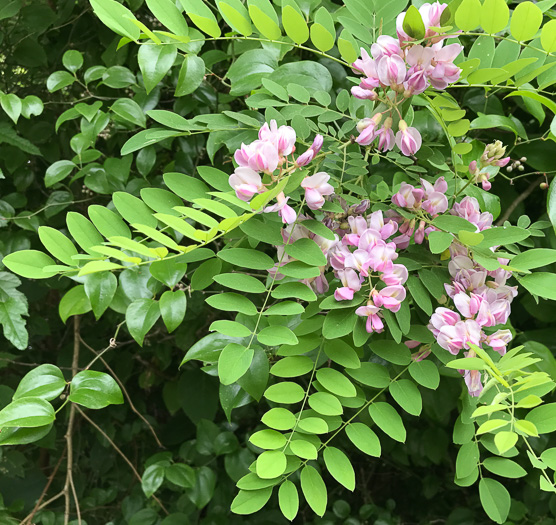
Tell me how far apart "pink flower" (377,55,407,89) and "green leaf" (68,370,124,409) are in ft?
1.37

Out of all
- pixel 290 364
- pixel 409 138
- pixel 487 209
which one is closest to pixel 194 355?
pixel 290 364

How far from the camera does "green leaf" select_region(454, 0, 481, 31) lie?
521 millimetres

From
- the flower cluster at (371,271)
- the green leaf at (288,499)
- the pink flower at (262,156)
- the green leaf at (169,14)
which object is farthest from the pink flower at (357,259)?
the green leaf at (169,14)

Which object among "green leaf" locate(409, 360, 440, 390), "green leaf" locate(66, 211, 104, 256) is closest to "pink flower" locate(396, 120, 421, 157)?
"green leaf" locate(409, 360, 440, 390)

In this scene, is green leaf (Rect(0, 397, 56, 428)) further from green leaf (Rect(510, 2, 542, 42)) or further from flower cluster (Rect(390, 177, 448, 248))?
green leaf (Rect(510, 2, 542, 42))

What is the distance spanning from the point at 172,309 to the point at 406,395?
256 mm

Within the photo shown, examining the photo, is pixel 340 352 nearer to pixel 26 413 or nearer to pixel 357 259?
pixel 357 259

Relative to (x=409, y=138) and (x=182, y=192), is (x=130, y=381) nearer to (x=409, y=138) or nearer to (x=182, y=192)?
(x=182, y=192)

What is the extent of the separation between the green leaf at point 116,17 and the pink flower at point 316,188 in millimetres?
246

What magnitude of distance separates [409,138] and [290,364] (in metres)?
0.24

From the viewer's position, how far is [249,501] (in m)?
0.51

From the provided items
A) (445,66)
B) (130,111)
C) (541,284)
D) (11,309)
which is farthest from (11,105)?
(541,284)

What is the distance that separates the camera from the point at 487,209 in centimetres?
72

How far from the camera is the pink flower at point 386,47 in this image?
494 millimetres
